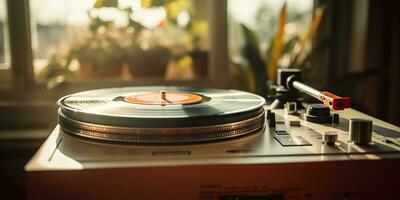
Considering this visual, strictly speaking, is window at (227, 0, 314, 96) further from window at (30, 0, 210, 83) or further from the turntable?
the turntable

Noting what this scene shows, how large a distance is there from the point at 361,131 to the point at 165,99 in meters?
0.36

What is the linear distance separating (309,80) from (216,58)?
0.41 metres

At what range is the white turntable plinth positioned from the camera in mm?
539

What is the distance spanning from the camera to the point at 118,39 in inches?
62.0

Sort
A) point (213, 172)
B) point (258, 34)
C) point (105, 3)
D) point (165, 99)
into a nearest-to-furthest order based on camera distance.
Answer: point (213, 172)
point (165, 99)
point (105, 3)
point (258, 34)

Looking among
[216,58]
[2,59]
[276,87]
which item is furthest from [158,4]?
[276,87]

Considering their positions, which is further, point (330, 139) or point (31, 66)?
point (31, 66)

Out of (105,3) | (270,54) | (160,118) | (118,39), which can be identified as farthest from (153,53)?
(160,118)

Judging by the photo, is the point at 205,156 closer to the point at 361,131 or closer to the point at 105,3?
the point at 361,131

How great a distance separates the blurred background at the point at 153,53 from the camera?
1.50 meters

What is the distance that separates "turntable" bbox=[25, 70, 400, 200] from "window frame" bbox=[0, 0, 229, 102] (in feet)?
2.78

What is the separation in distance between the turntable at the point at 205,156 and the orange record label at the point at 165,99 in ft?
0.05

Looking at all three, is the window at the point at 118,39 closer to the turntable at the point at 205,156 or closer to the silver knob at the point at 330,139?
the turntable at the point at 205,156

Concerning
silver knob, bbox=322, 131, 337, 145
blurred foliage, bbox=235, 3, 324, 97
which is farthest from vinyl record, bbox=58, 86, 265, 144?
blurred foliage, bbox=235, 3, 324, 97
